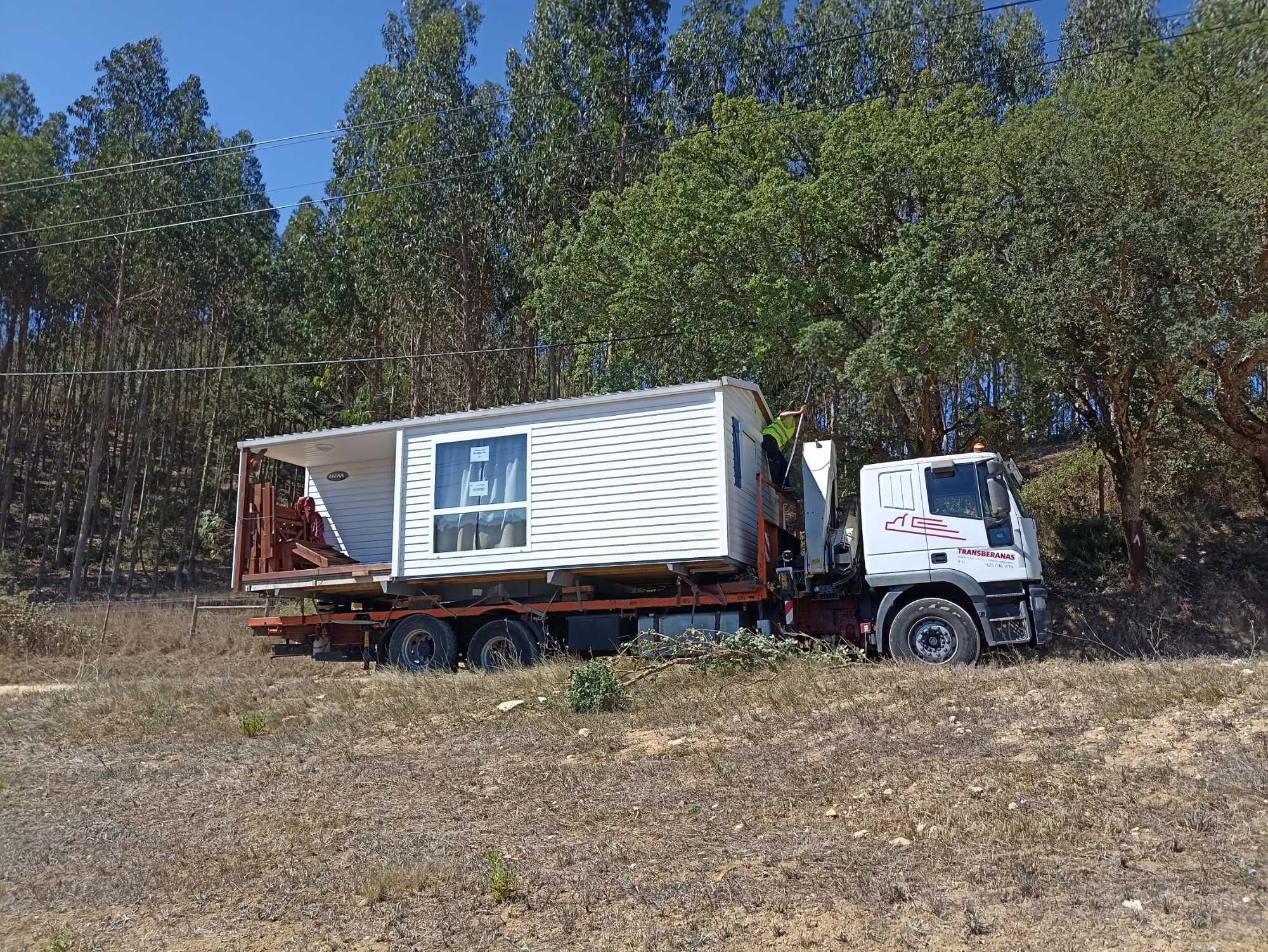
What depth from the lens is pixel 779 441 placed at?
1384cm

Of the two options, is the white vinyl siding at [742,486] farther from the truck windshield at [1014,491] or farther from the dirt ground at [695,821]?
the truck windshield at [1014,491]

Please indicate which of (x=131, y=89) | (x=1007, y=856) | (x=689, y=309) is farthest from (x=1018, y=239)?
(x=131, y=89)

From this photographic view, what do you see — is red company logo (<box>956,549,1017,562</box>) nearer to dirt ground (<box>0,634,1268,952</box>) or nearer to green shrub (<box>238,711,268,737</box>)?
dirt ground (<box>0,634,1268,952</box>)

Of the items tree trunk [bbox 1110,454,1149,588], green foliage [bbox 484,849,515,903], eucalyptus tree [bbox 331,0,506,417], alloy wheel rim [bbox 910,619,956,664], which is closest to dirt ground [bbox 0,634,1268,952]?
green foliage [bbox 484,849,515,903]

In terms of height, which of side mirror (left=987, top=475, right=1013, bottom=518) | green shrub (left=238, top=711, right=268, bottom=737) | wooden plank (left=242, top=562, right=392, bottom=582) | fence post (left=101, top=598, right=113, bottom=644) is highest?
side mirror (left=987, top=475, right=1013, bottom=518)

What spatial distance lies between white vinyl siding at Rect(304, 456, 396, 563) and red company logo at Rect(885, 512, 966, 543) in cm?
740

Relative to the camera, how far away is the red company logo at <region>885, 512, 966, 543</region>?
11.3m

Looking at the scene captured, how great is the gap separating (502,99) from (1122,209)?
1941 centimetres

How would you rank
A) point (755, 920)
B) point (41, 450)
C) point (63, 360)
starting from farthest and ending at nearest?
point (41, 450) → point (63, 360) → point (755, 920)

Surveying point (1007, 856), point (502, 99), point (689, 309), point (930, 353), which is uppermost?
point (502, 99)

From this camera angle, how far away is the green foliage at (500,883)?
532cm

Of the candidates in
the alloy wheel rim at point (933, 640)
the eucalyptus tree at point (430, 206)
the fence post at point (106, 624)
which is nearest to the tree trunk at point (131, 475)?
the eucalyptus tree at point (430, 206)

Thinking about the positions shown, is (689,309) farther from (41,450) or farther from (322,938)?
(41,450)

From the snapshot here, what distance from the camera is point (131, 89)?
31.2m
